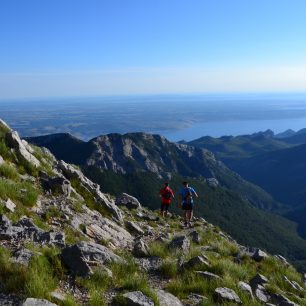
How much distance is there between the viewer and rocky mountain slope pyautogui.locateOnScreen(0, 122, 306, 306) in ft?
29.6

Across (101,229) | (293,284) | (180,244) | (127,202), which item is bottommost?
(127,202)

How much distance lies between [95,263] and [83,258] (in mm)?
565

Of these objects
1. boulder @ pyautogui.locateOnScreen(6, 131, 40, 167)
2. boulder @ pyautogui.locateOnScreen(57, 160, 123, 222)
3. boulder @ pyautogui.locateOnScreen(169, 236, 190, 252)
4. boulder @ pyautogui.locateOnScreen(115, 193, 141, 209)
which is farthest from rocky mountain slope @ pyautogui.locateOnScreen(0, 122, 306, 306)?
boulder @ pyautogui.locateOnScreen(115, 193, 141, 209)

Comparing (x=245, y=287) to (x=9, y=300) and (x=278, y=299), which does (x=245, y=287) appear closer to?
(x=278, y=299)

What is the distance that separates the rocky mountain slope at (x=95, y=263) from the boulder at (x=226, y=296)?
15mm

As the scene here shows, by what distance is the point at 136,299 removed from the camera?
9.02 m

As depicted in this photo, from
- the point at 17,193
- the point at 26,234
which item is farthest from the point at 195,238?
the point at 26,234

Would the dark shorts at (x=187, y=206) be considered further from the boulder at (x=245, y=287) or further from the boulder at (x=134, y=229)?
the boulder at (x=245, y=287)

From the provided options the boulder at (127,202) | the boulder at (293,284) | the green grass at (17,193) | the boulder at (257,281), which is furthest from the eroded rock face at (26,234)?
the boulder at (127,202)

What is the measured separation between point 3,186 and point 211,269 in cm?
797

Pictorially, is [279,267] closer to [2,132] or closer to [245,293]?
[245,293]

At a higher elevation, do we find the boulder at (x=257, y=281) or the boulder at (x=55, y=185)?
the boulder at (x=55, y=185)

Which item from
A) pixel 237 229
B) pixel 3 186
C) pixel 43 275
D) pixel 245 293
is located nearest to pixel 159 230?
pixel 3 186

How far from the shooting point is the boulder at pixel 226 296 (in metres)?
10.3
